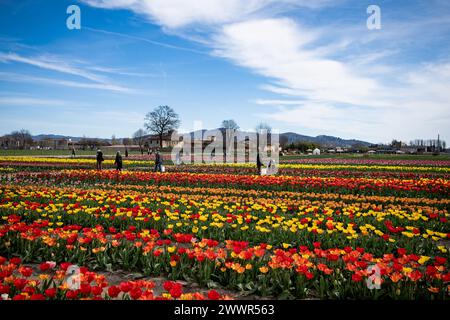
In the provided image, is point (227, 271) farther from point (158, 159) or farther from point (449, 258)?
point (158, 159)

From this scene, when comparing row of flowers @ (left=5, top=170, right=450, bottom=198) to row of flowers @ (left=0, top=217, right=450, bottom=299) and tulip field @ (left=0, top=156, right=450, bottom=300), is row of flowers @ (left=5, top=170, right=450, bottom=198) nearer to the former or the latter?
tulip field @ (left=0, top=156, right=450, bottom=300)

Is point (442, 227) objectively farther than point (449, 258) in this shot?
Yes

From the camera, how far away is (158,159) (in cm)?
2300

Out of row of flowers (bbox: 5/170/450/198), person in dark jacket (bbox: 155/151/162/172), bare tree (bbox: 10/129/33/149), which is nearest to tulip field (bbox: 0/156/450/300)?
row of flowers (bbox: 5/170/450/198)

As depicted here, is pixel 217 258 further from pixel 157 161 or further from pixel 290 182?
pixel 157 161

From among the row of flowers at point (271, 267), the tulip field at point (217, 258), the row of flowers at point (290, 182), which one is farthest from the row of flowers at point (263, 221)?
the row of flowers at point (290, 182)

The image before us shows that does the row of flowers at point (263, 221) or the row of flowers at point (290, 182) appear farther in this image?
the row of flowers at point (290, 182)

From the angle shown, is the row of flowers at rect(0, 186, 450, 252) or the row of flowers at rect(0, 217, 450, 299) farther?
the row of flowers at rect(0, 186, 450, 252)

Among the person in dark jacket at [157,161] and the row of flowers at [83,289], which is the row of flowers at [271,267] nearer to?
the row of flowers at [83,289]

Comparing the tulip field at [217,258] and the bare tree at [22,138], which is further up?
the bare tree at [22,138]

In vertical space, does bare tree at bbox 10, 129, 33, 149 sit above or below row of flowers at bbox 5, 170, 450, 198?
above

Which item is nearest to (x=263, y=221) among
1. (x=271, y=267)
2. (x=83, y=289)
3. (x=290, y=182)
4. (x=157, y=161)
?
(x=271, y=267)
